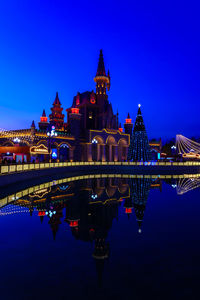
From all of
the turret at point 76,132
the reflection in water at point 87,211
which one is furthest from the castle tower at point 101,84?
the reflection in water at point 87,211

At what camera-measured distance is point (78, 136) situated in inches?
2026

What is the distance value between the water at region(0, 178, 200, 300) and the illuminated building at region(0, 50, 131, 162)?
31519 millimetres

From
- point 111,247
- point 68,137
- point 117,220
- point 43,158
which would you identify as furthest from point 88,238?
point 68,137

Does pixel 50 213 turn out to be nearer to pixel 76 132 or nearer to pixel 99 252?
pixel 99 252

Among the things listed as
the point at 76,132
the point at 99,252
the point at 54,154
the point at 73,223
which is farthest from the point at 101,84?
the point at 99,252

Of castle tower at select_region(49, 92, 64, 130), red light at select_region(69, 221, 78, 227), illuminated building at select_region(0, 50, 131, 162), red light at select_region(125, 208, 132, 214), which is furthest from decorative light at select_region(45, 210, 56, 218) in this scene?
castle tower at select_region(49, 92, 64, 130)

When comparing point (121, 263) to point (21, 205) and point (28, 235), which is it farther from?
point (21, 205)

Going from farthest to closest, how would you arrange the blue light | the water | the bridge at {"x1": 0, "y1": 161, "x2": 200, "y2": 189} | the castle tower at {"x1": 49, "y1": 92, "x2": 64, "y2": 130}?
the castle tower at {"x1": 49, "y1": 92, "x2": 64, "y2": 130}
the blue light
the bridge at {"x1": 0, "y1": 161, "x2": 200, "y2": 189}
the water

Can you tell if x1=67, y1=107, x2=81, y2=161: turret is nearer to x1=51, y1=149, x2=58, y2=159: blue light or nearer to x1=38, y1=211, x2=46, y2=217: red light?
x1=51, y1=149, x2=58, y2=159: blue light

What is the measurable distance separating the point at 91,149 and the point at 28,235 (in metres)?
46.5

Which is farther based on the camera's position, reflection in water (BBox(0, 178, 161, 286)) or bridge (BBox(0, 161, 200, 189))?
bridge (BBox(0, 161, 200, 189))

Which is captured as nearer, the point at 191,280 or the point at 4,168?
the point at 191,280

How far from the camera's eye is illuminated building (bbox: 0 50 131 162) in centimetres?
4100

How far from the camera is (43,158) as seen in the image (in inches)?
1748
